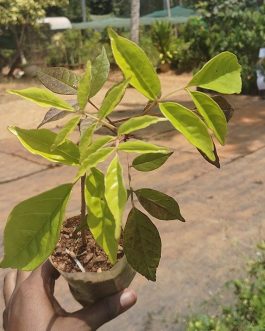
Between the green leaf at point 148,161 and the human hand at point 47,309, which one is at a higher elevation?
the green leaf at point 148,161

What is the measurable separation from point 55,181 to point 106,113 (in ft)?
→ 13.5

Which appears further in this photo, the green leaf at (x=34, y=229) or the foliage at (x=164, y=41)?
the foliage at (x=164, y=41)

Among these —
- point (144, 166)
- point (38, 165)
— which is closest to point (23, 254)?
point (144, 166)

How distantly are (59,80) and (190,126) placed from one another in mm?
275

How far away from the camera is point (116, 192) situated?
647mm

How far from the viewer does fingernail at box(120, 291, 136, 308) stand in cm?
103

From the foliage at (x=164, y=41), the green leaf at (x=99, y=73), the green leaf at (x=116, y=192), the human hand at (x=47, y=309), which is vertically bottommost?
the foliage at (x=164, y=41)

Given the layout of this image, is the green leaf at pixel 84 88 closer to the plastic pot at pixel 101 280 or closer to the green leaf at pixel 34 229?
the green leaf at pixel 34 229

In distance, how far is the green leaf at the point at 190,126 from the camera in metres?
0.70

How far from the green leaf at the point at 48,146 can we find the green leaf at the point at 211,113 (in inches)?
7.7

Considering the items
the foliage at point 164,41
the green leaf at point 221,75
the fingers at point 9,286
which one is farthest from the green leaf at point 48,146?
the foliage at point 164,41

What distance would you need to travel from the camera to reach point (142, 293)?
2.80 m

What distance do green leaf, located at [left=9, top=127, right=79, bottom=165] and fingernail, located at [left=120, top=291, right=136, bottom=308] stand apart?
1.30 feet

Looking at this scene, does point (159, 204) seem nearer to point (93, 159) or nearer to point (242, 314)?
point (93, 159)
